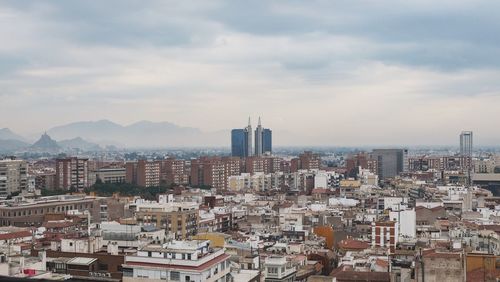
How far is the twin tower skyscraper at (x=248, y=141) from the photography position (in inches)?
2783

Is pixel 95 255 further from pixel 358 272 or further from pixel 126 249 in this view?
pixel 358 272

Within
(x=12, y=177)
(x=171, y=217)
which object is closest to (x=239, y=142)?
(x=12, y=177)

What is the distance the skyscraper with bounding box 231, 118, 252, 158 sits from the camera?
232 feet


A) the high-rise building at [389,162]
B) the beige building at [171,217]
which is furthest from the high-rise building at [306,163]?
the beige building at [171,217]

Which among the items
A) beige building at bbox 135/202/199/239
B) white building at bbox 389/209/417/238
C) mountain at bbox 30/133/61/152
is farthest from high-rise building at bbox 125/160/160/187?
mountain at bbox 30/133/61/152

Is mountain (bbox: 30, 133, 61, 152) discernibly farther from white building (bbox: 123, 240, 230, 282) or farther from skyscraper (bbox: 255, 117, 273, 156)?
white building (bbox: 123, 240, 230, 282)

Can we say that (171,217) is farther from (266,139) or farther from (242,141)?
(266,139)

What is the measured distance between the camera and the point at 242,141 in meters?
71.7

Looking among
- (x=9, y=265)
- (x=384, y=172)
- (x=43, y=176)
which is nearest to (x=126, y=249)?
(x=9, y=265)

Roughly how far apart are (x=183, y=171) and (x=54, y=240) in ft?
94.8

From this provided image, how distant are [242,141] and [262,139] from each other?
4011mm

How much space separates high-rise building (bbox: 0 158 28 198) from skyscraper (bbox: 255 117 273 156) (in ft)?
137

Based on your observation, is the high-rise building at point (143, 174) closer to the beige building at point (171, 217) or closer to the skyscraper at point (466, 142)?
the beige building at point (171, 217)

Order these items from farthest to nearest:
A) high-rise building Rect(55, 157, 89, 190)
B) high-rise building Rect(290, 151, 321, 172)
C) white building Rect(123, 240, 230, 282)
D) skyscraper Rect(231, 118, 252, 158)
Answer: skyscraper Rect(231, 118, 252, 158)
high-rise building Rect(290, 151, 321, 172)
high-rise building Rect(55, 157, 89, 190)
white building Rect(123, 240, 230, 282)
